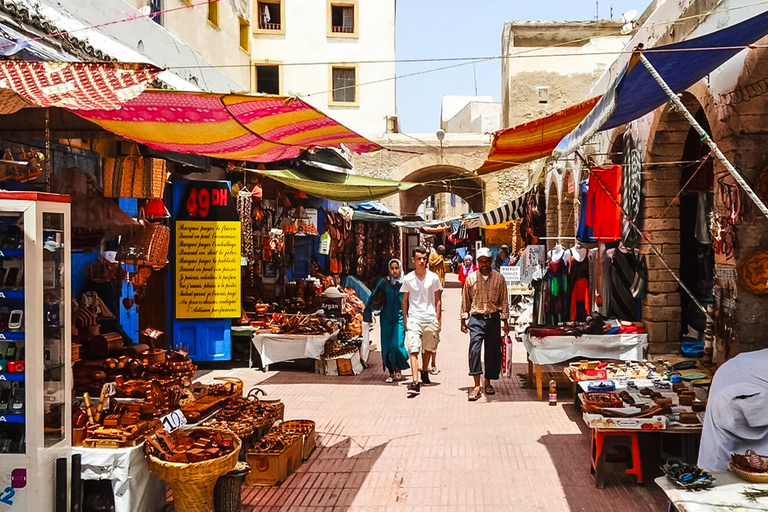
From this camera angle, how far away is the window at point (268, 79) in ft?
86.9

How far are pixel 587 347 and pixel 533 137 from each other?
7.77 ft

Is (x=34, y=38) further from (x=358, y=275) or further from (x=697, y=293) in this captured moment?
(x=358, y=275)

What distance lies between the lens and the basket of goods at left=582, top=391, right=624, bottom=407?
559 cm

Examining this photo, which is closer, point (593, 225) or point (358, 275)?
point (593, 225)

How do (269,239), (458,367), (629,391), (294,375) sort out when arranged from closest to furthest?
(629,391), (294,375), (458,367), (269,239)

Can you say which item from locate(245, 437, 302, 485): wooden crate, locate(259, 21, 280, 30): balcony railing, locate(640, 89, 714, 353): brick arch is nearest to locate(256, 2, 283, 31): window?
locate(259, 21, 280, 30): balcony railing

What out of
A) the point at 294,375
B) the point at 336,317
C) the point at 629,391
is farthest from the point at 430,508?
the point at 336,317

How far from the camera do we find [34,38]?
5711 millimetres

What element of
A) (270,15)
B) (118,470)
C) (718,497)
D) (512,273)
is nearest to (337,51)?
(270,15)

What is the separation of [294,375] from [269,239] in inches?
104

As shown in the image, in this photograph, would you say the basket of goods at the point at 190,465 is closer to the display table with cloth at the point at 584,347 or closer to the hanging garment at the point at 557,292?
the display table with cloth at the point at 584,347

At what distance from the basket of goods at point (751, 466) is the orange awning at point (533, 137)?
4105 mm

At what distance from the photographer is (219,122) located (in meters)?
5.22

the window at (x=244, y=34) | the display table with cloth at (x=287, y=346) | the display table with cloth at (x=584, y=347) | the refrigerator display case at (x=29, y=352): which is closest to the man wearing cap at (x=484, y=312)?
the display table with cloth at (x=584, y=347)
